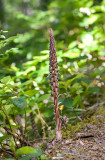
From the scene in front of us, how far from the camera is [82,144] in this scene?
72.4 inches

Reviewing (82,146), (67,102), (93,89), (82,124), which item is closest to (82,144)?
(82,146)

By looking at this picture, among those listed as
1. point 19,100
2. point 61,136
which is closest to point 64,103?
point 61,136

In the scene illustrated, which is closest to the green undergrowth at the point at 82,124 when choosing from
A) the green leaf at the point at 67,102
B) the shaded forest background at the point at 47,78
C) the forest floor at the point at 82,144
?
the forest floor at the point at 82,144

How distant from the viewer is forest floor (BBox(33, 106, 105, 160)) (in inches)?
65.7

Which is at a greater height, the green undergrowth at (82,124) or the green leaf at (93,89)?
the green leaf at (93,89)

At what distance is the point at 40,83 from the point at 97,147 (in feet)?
4.76

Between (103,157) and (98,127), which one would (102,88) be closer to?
(98,127)

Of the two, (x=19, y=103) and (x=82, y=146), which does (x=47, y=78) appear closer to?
(x=19, y=103)

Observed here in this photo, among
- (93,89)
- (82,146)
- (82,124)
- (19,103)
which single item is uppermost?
(93,89)

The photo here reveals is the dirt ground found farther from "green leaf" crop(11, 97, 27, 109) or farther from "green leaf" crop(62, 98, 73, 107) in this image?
"green leaf" crop(11, 97, 27, 109)

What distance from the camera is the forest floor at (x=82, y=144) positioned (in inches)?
65.7

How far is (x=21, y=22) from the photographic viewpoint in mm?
7168

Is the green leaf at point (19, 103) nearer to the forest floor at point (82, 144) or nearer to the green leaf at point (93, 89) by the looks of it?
the forest floor at point (82, 144)

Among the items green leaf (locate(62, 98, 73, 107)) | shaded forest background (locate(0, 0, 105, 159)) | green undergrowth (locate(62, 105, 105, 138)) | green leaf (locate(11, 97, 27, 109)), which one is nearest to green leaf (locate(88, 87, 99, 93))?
shaded forest background (locate(0, 0, 105, 159))
